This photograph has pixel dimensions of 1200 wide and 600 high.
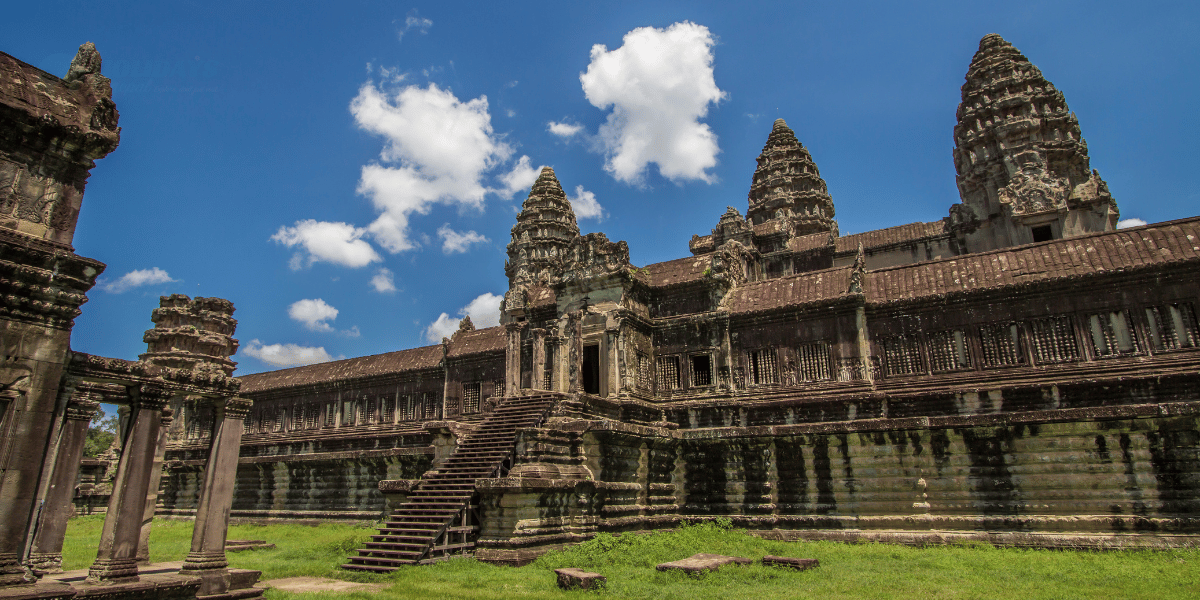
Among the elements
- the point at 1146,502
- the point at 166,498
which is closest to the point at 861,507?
the point at 1146,502

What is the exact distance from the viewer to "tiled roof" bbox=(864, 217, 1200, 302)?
1814 cm

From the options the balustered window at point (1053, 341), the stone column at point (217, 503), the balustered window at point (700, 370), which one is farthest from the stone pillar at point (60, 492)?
the balustered window at point (1053, 341)

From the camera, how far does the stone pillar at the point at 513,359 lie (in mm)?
24594

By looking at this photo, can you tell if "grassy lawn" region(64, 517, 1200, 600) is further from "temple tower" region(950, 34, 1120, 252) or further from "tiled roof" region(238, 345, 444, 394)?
"temple tower" region(950, 34, 1120, 252)

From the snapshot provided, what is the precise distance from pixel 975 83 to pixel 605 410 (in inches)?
1213

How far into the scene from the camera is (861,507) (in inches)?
720

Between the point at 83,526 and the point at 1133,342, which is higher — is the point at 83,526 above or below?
below

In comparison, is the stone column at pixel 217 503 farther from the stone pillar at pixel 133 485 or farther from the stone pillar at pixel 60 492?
the stone pillar at pixel 60 492

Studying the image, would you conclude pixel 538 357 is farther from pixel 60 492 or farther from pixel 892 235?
pixel 892 235

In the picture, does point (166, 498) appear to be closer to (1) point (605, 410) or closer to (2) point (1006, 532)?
(1) point (605, 410)

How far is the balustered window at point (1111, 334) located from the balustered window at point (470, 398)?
21725 millimetres

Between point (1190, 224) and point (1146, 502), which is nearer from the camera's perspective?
point (1146, 502)

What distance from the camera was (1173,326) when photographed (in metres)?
17.3

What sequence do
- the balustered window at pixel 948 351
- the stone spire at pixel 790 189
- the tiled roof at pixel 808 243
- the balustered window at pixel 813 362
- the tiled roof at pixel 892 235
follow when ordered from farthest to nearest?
1. the stone spire at pixel 790 189
2. the tiled roof at pixel 808 243
3. the tiled roof at pixel 892 235
4. the balustered window at pixel 813 362
5. the balustered window at pixel 948 351
